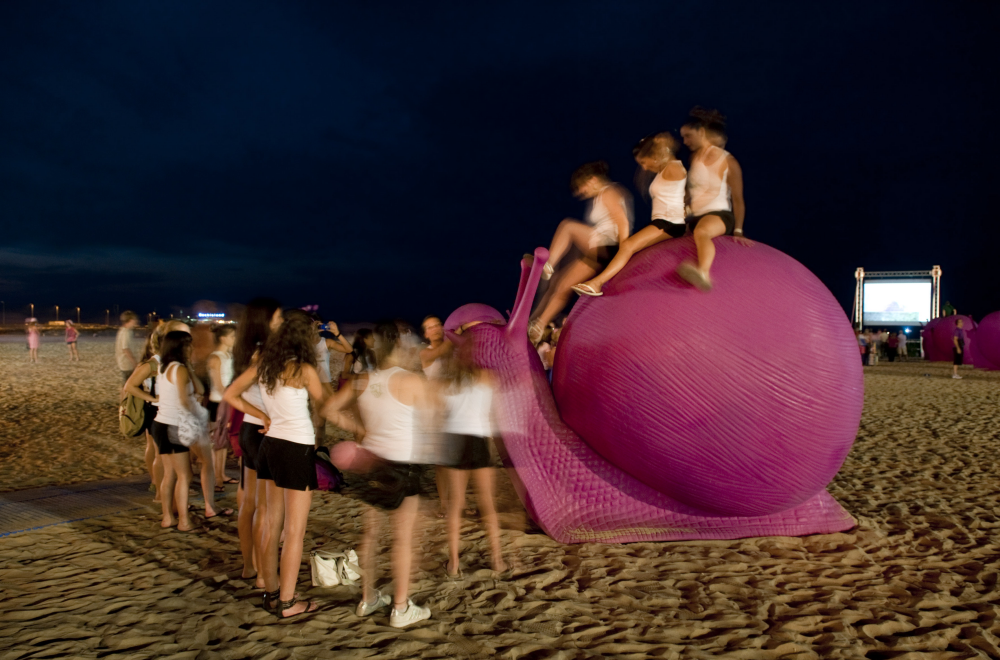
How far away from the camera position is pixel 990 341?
72.8ft

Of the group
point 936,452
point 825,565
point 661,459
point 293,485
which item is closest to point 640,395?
point 661,459

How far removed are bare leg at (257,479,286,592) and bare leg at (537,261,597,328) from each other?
2276mm

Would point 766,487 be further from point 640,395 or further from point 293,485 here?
point 293,485

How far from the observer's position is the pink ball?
12.4 feet

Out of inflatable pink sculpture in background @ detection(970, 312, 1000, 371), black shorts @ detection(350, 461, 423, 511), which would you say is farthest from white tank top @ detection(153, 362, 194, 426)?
inflatable pink sculpture in background @ detection(970, 312, 1000, 371)

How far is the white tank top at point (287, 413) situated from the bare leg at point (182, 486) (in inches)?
81.6

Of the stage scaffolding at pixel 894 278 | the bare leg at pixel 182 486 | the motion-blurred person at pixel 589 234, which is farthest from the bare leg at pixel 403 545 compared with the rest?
the stage scaffolding at pixel 894 278

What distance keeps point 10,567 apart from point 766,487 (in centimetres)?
531

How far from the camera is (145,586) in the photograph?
13.3ft

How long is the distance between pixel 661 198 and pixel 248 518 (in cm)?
366

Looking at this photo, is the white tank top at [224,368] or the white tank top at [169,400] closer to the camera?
the white tank top at [169,400]

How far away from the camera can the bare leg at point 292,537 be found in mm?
3555

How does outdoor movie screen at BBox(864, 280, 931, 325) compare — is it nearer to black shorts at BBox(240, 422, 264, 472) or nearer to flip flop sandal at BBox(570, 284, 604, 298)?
flip flop sandal at BBox(570, 284, 604, 298)

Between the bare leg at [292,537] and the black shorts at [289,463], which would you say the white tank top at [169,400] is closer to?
the black shorts at [289,463]
